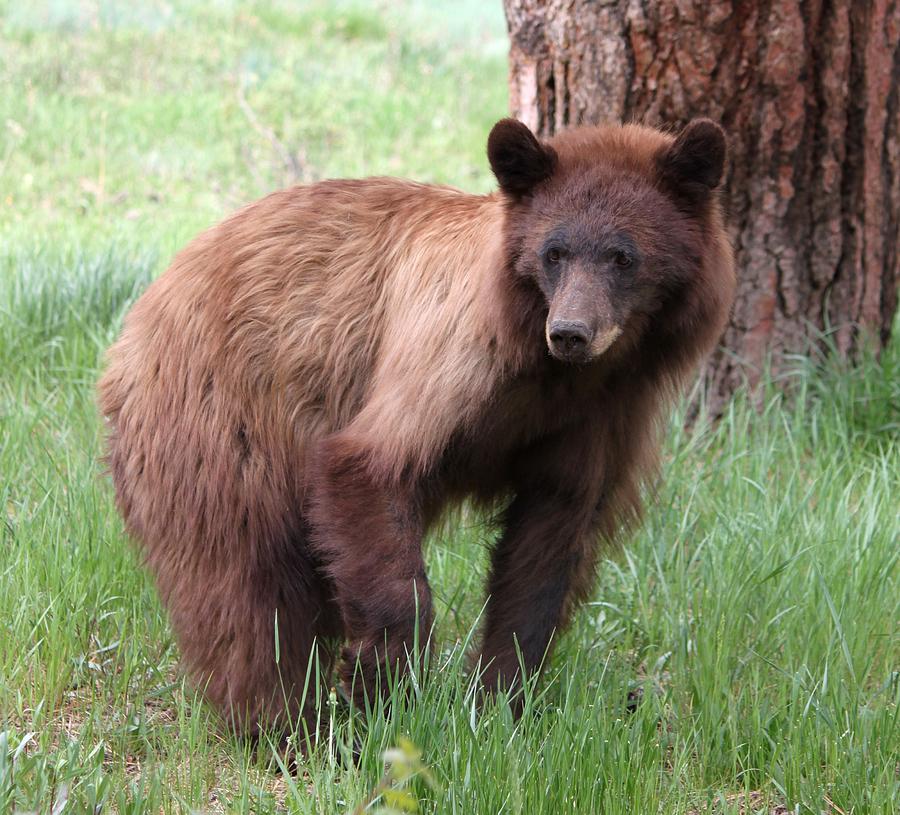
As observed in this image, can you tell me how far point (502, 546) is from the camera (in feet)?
12.7

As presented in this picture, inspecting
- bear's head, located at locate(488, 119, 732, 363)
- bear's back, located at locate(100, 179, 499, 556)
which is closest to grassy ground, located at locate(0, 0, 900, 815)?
bear's back, located at locate(100, 179, 499, 556)

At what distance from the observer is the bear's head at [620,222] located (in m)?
3.30

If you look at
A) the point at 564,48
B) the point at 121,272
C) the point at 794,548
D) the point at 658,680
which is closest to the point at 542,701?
the point at 658,680

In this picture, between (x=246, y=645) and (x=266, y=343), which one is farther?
(x=266, y=343)

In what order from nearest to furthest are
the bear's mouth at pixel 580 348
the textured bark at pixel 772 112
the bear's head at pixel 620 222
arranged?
the bear's mouth at pixel 580 348 < the bear's head at pixel 620 222 < the textured bark at pixel 772 112

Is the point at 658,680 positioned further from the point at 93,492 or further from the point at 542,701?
the point at 93,492

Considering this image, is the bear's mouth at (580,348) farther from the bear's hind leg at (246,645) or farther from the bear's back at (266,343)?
the bear's hind leg at (246,645)

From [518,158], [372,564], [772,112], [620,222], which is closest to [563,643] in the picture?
[372,564]

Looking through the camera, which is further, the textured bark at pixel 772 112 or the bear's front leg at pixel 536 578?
the textured bark at pixel 772 112

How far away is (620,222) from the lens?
3.33 m

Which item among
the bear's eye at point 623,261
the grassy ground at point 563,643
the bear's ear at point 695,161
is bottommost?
the grassy ground at point 563,643

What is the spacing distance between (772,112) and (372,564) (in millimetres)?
2780

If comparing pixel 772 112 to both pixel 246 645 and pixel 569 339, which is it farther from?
pixel 246 645

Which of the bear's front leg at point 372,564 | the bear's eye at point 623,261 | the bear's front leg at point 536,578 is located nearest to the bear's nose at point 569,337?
the bear's eye at point 623,261
